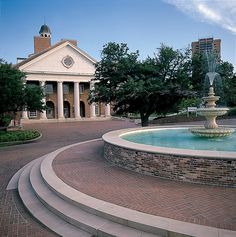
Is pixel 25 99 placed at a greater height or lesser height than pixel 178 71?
lesser

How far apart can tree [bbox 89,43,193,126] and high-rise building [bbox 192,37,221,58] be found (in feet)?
5.43

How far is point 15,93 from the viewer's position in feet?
69.5

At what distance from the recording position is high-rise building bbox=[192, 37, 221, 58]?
67.0ft

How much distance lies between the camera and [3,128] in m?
25.0

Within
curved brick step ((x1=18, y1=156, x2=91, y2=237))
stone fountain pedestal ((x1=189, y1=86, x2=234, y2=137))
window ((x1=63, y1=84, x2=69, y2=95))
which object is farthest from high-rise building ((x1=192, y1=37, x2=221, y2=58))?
window ((x1=63, y1=84, x2=69, y2=95))

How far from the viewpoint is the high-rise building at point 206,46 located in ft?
67.0

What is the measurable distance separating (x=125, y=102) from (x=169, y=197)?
14.6 m

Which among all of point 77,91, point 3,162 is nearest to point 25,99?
point 3,162

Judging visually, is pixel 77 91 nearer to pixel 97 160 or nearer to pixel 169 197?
pixel 97 160

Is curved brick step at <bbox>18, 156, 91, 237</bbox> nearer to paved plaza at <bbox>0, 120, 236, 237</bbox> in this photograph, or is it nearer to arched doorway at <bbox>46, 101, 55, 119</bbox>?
paved plaza at <bbox>0, 120, 236, 237</bbox>

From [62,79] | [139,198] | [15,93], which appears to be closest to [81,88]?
[62,79]

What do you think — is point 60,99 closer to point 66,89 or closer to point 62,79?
point 62,79

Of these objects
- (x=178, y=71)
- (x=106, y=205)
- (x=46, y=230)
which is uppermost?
(x=178, y=71)

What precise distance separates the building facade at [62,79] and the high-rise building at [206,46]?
26.9 m
